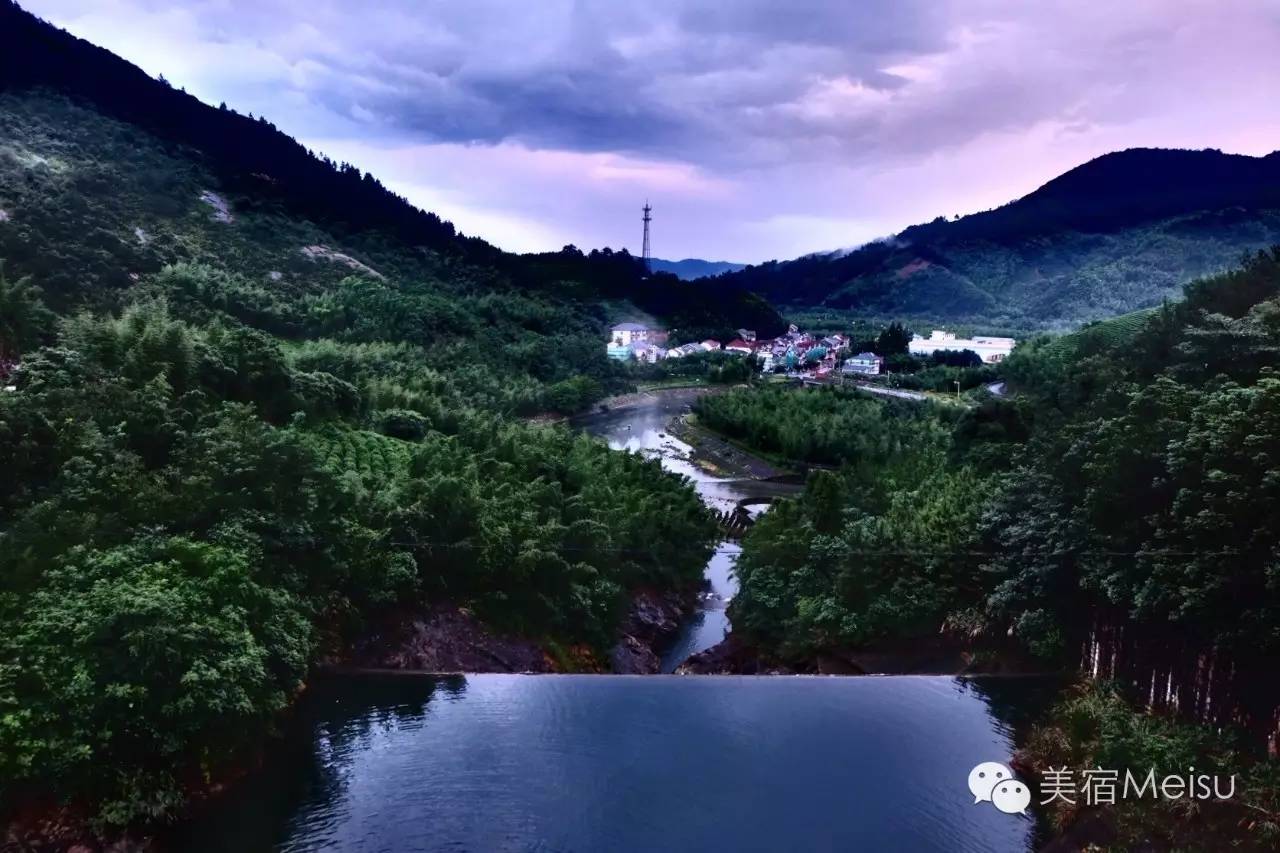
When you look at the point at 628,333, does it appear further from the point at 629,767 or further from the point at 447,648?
the point at 629,767

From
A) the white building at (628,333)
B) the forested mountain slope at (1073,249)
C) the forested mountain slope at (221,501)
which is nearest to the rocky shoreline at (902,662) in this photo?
the forested mountain slope at (221,501)

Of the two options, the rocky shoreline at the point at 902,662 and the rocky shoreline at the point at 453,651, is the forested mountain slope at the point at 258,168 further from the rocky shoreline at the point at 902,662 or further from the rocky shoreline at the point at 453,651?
the rocky shoreline at the point at 902,662

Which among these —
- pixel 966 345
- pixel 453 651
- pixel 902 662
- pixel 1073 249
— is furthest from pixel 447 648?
pixel 1073 249

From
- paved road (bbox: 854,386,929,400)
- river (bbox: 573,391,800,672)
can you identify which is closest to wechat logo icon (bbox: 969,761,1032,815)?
river (bbox: 573,391,800,672)

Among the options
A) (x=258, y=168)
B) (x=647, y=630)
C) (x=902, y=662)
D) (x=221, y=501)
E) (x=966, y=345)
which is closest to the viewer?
(x=221, y=501)

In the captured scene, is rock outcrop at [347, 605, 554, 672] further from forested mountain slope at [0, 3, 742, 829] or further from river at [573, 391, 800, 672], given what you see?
river at [573, 391, 800, 672]
